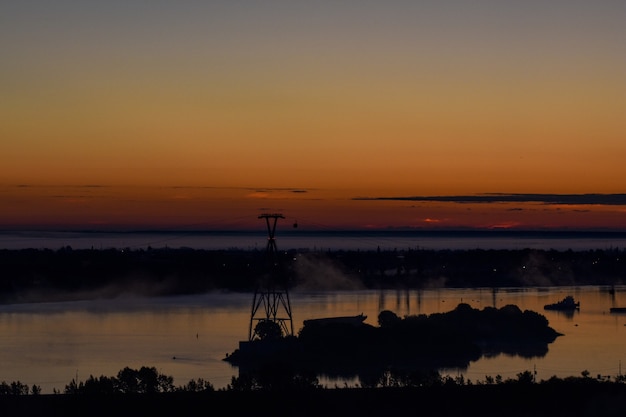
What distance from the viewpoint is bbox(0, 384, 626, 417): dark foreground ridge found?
17281 mm

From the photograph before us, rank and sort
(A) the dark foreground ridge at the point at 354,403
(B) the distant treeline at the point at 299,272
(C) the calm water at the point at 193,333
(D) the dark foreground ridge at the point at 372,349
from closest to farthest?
(A) the dark foreground ridge at the point at 354,403 → (C) the calm water at the point at 193,333 → (D) the dark foreground ridge at the point at 372,349 → (B) the distant treeline at the point at 299,272

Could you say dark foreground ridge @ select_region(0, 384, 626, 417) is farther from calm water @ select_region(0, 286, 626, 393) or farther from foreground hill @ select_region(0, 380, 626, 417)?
calm water @ select_region(0, 286, 626, 393)

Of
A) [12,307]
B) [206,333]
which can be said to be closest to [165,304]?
[12,307]

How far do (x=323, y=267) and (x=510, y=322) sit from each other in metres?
45.9

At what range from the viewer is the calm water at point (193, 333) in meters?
27.8

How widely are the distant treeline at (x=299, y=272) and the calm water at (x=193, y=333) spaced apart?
8.10 metres

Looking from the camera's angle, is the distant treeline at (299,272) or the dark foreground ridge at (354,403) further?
the distant treeline at (299,272)

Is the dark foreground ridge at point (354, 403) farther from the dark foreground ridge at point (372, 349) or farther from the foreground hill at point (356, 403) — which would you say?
the dark foreground ridge at point (372, 349)

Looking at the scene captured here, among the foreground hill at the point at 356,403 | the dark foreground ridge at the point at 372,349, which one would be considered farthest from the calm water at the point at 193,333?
the foreground hill at the point at 356,403

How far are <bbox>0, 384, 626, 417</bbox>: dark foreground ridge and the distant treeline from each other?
37869 millimetres

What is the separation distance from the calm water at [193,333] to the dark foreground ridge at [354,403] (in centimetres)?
626

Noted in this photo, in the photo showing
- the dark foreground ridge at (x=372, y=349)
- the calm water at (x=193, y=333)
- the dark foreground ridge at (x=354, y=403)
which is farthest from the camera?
the dark foreground ridge at (x=372, y=349)

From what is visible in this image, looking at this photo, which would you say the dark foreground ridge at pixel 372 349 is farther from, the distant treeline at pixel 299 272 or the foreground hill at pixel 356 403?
the distant treeline at pixel 299 272

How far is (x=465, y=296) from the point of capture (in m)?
60.1
